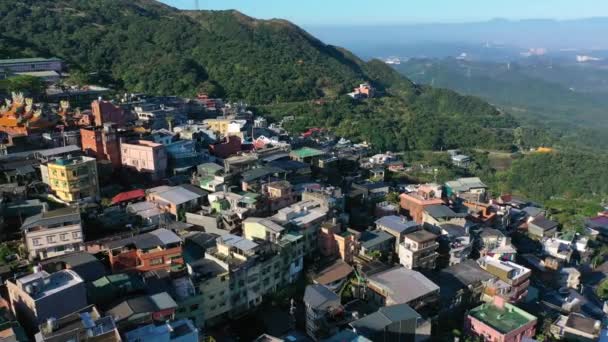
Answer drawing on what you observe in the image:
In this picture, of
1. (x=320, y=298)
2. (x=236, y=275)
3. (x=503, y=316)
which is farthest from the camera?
(x=503, y=316)

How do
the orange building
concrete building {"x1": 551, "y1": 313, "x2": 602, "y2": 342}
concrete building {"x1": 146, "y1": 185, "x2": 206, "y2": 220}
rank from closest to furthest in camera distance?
concrete building {"x1": 551, "y1": 313, "x2": 602, "y2": 342} < concrete building {"x1": 146, "y1": 185, "x2": 206, "y2": 220} < the orange building

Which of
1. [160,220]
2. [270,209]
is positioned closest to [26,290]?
[160,220]

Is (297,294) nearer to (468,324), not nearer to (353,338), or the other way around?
(353,338)

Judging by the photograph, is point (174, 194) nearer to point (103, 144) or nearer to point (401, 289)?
point (103, 144)

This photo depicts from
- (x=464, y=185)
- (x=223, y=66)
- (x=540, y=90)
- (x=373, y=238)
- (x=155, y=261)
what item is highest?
(x=223, y=66)

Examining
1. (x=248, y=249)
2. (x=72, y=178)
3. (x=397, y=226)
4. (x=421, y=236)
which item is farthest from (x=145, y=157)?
(x=421, y=236)

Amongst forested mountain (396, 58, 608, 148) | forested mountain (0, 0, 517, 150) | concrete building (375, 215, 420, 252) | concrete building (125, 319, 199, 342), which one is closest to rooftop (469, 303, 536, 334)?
concrete building (375, 215, 420, 252)

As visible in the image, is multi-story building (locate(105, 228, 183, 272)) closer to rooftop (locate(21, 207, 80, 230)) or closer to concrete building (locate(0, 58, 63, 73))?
rooftop (locate(21, 207, 80, 230))
